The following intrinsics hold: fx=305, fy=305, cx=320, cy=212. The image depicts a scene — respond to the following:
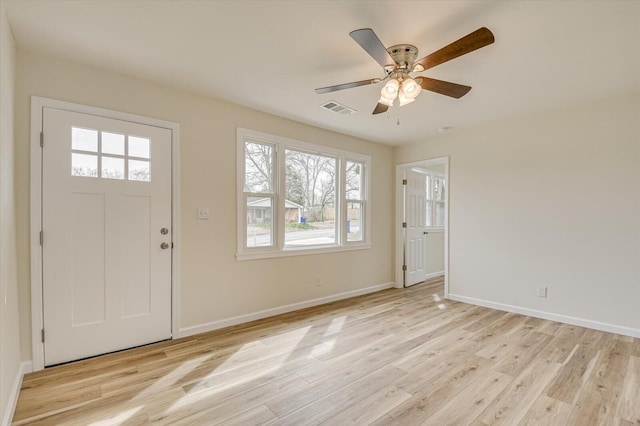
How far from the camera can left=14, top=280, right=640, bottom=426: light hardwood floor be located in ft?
6.17

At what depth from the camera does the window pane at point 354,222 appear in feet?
15.6

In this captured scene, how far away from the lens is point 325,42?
2205 millimetres

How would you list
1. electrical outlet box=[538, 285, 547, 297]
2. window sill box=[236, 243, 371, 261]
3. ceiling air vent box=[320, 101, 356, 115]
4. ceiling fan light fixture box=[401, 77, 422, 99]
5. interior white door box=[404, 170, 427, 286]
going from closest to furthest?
ceiling fan light fixture box=[401, 77, 422, 99], ceiling air vent box=[320, 101, 356, 115], window sill box=[236, 243, 371, 261], electrical outlet box=[538, 285, 547, 297], interior white door box=[404, 170, 427, 286]

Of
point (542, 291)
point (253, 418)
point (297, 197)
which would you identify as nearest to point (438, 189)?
point (542, 291)

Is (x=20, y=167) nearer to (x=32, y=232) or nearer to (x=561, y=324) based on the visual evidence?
(x=32, y=232)

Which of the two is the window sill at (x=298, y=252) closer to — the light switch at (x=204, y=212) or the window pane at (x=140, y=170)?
the light switch at (x=204, y=212)

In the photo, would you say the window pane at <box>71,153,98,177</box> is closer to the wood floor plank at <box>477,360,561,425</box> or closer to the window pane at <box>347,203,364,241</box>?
the window pane at <box>347,203,364,241</box>

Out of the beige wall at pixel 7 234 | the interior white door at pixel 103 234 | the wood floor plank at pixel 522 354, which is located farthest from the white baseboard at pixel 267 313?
the wood floor plank at pixel 522 354

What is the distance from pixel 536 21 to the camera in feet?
6.47

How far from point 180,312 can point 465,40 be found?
327 cm

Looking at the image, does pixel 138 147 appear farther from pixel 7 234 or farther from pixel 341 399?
pixel 341 399

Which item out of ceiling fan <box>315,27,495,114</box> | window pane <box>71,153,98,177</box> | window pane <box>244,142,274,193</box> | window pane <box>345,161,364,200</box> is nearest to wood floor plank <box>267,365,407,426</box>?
ceiling fan <box>315,27,495,114</box>

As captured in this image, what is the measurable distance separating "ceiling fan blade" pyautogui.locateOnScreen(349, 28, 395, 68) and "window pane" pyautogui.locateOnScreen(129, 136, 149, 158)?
Result: 2199 millimetres

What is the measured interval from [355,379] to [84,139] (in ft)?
9.68
